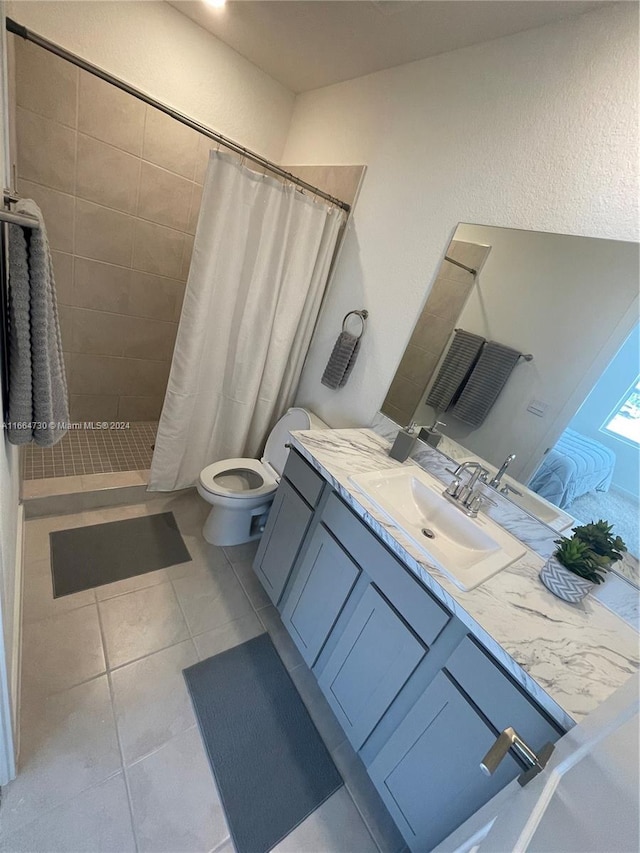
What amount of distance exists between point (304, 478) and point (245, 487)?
644 millimetres

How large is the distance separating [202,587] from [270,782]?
779 millimetres

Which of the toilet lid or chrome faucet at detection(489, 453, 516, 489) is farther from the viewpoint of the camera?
the toilet lid

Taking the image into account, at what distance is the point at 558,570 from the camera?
3.35 ft

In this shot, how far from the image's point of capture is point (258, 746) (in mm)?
1215

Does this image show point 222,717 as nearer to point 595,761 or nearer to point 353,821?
point 353,821

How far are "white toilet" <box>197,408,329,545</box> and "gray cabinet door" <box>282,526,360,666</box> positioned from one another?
0.49 metres

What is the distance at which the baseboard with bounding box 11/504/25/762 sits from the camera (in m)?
1.03

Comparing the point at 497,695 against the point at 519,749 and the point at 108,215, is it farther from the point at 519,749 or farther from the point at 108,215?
the point at 108,215

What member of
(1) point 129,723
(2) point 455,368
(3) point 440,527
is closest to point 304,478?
(3) point 440,527

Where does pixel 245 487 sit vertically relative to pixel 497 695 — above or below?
below

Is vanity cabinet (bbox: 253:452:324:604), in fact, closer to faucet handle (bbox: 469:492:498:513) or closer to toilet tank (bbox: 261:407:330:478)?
toilet tank (bbox: 261:407:330:478)

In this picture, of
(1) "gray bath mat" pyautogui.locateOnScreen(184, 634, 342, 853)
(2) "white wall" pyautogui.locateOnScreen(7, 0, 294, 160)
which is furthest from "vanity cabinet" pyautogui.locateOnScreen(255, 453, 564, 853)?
(2) "white wall" pyautogui.locateOnScreen(7, 0, 294, 160)

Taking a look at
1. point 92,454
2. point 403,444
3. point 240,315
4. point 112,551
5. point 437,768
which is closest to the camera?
point 437,768

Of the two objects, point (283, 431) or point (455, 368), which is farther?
point (283, 431)
